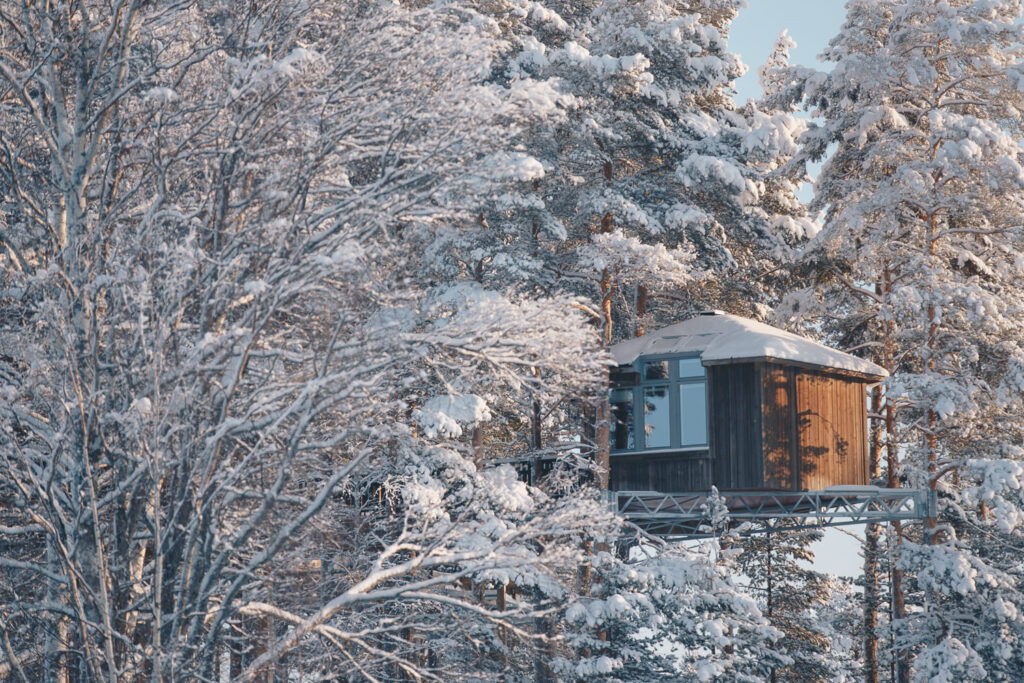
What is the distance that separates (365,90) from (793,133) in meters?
12.7

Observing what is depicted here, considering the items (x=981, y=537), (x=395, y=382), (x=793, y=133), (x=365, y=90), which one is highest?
(x=793, y=133)

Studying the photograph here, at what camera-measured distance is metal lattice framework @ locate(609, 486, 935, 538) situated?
725 inches

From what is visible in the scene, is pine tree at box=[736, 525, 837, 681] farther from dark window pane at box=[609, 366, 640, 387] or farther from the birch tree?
the birch tree

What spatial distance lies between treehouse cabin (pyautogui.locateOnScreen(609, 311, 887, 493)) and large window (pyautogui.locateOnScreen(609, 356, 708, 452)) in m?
0.02

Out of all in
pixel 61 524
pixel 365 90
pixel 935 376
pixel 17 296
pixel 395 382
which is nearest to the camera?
pixel 61 524

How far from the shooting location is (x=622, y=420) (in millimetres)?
19766

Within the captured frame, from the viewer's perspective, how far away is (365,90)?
1262cm

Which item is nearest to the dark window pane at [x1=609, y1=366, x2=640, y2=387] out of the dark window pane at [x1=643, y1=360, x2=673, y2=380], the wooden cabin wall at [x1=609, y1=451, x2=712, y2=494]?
the dark window pane at [x1=643, y1=360, x2=673, y2=380]

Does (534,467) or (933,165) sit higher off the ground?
(933,165)

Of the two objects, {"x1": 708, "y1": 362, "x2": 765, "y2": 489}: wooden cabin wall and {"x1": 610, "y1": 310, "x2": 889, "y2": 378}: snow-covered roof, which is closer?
{"x1": 610, "y1": 310, "x2": 889, "y2": 378}: snow-covered roof

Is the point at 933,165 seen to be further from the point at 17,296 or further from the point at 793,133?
the point at 17,296

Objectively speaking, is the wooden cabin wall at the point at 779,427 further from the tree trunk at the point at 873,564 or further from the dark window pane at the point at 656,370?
the tree trunk at the point at 873,564

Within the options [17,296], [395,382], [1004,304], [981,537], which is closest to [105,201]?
[17,296]

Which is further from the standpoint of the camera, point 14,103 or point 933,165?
point 933,165
